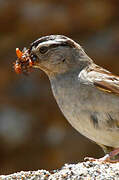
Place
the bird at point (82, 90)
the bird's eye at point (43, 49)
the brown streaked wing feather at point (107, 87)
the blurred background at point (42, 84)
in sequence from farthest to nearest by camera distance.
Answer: the blurred background at point (42, 84) → the bird's eye at point (43, 49) → the brown streaked wing feather at point (107, 87) → the bird at point (82, 90)

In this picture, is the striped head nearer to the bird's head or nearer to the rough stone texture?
the bird's head

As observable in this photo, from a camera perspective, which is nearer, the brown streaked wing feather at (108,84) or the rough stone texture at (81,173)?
the rough stone texture at (81,173)

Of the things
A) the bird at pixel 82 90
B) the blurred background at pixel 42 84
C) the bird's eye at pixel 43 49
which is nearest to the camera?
the bird at pixel 82 90

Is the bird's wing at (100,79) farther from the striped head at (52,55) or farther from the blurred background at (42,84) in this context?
the blurred background at (42,84)

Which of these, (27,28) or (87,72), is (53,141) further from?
(87,72)

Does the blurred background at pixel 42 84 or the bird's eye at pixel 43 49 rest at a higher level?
the bird's eye at pixel 43 49

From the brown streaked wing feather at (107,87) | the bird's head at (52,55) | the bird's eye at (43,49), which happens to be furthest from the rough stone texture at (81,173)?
the bird's eye at (43,49)

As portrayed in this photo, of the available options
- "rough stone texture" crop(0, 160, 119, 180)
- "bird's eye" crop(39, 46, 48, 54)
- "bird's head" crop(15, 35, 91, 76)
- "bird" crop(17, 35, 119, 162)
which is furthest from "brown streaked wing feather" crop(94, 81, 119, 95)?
"rough stone texture" crop(0, 160, 119, 180)
